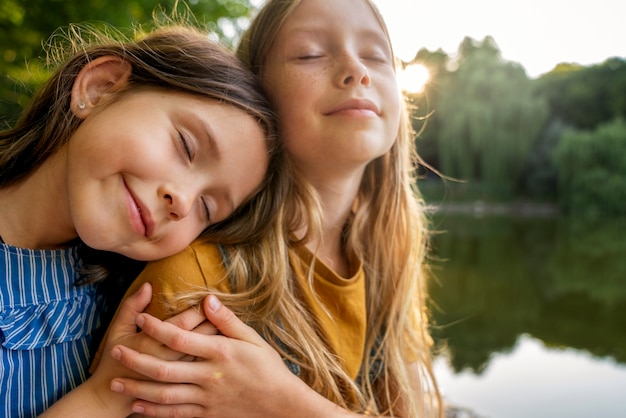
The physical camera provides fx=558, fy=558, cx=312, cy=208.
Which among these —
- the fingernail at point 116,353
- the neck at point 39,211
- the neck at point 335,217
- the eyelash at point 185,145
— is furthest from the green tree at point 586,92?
the fingernail at point 116,353

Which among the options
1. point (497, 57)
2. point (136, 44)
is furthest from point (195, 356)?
point (497, 57)

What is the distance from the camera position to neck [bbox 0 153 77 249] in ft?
3.68

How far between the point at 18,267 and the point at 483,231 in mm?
14395

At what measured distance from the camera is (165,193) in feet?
3.42

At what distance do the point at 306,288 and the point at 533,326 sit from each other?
240 inches

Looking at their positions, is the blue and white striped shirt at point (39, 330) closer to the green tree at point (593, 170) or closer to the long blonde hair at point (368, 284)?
the long blonde hair at point (368, 284)

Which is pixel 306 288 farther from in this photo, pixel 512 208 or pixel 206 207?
pixel 512 208

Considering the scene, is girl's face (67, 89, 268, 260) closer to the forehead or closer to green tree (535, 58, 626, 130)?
the forehead

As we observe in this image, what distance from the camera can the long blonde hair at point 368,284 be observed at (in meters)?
1.20

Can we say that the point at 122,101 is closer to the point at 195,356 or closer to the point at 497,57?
the point at 195,356

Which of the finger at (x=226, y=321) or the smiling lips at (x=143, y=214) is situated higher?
the smiling lips at (x=143, y=214)

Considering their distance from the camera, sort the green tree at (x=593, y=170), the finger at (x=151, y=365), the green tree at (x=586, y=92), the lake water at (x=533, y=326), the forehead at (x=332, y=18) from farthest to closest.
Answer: the green tree at (x=586, y=92) < the green tree at (x=593, y=170) < the lake water at (x=533, y=326) < the forehead at (x=332, y=18) < the finger at (x=151, y=365)

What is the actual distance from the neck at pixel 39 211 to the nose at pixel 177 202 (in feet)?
0.76

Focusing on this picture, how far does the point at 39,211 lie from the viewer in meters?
1.13
